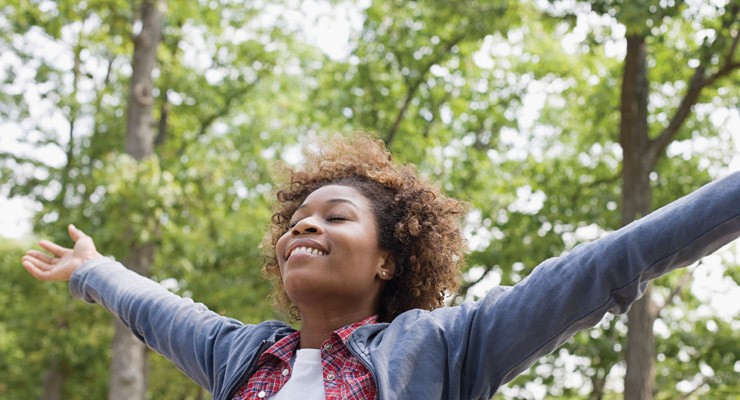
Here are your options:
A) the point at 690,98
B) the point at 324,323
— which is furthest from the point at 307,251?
the point at 690,98

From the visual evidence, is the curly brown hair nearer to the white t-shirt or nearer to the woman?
the woman

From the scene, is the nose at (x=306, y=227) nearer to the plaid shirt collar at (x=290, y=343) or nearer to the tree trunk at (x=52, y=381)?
the plaid shirt collar at (x=290, y=343)

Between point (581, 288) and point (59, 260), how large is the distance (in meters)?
1.97

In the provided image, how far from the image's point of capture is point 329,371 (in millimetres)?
2119

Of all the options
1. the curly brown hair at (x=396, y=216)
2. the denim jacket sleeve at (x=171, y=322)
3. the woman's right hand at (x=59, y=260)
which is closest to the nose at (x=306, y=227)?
the curly brown hair at (x=396, y=216)

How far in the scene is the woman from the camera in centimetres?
173

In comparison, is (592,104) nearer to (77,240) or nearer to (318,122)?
(318,122)

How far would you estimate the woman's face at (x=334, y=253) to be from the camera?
2.21 metres

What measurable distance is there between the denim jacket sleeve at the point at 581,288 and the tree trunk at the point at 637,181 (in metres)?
6.17

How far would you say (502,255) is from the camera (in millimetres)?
10141

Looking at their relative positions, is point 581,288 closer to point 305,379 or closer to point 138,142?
point 305,379

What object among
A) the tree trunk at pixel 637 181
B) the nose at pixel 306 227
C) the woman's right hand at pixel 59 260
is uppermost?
the tree trunk at pixel 637 181

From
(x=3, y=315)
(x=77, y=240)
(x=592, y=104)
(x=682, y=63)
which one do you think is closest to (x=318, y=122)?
(x=592, y=104)

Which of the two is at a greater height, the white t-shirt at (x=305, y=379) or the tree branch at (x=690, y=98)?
the tree branch at (x=690, y=98)
